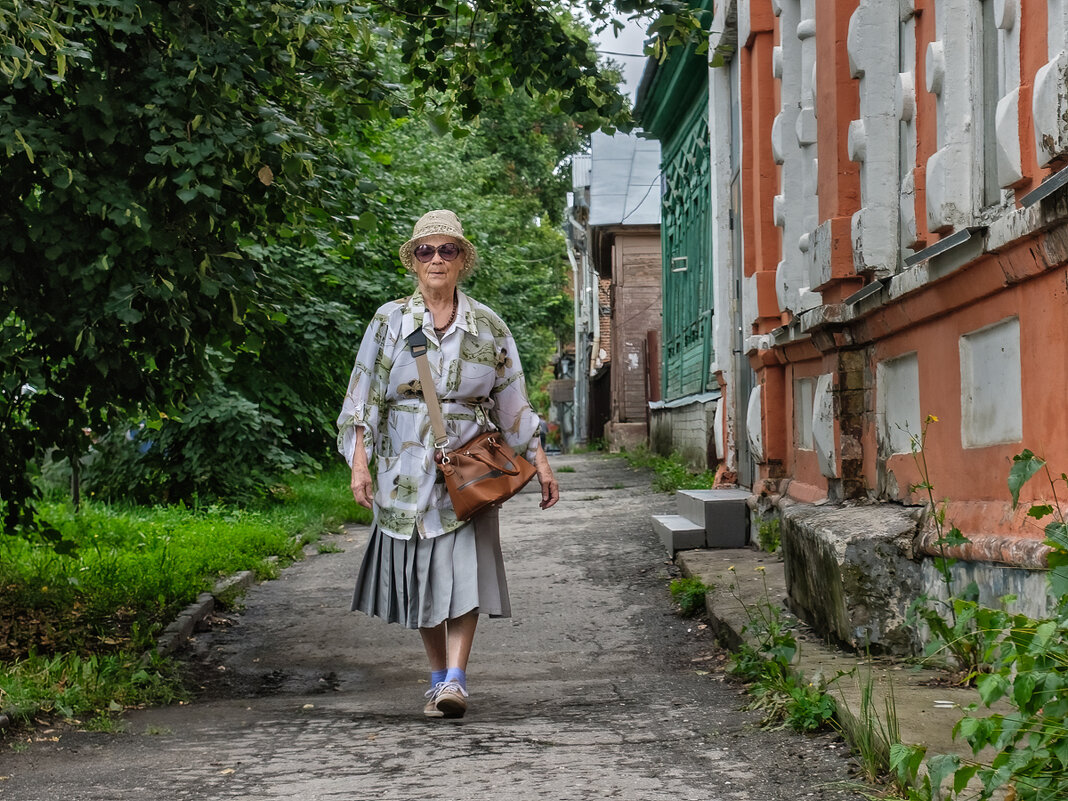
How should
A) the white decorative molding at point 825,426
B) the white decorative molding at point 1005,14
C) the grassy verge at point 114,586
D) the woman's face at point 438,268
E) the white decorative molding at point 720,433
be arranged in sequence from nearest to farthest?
1. the white decorative molding at point 1005,14
2. the woman's face at point 438,268
3. the grassy verge at point 114,586
4. the white decorative molding at point 825,426
5. the white decorative molding at point 720,433

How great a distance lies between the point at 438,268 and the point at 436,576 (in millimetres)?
1241

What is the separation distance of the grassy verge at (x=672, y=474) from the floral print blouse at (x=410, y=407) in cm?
696

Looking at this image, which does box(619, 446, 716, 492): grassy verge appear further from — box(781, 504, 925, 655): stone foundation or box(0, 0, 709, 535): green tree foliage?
box(781, 504, 925, 655): stone foundation

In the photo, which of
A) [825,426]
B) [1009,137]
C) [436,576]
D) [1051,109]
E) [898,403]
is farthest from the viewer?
[825,426]

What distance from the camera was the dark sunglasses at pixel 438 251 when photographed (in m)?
5.62

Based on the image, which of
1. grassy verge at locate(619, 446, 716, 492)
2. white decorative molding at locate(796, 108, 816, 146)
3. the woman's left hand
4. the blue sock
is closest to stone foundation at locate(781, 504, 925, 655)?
the woman's left hand

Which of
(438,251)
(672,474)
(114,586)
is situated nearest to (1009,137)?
(438,251)

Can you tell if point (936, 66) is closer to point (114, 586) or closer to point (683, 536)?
point (683, 536)

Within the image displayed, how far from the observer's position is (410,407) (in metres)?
5.60

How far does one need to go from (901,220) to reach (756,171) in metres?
4.33

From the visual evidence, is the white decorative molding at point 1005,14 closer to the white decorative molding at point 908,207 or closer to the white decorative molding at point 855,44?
the white decorative molding at point 908,207

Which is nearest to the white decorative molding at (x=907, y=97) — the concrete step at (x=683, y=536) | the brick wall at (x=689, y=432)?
the concrete step at (x=683, y=536)

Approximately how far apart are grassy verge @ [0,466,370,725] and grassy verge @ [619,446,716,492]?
3.35 metres

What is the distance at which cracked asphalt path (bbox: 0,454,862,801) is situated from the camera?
13.4ft
